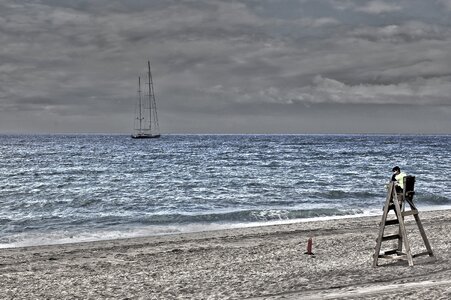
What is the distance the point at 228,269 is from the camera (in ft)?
47.2

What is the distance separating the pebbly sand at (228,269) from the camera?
11.6 meters

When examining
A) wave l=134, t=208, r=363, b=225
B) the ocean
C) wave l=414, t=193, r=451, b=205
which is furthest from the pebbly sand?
wave l=414, t=193, r=451, b=205

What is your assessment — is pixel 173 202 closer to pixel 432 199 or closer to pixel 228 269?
pixel 432 199

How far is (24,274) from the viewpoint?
14641 mm

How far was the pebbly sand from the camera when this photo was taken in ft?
38.2

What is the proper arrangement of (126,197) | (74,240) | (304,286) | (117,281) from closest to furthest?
(304,286)
(117,281)
(74,240)
(126,197)

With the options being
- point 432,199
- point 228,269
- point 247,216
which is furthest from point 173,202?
point 228,269

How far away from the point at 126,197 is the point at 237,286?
27.8 metres

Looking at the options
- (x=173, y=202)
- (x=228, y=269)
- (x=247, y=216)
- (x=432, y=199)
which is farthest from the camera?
(x=432, y=199)

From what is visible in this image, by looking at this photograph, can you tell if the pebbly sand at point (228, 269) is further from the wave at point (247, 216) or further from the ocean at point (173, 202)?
the wave at point (247, 216)

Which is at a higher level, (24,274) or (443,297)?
(443,297)

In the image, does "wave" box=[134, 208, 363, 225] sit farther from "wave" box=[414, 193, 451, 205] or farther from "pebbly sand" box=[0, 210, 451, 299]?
"wave" box=[414, 193, 451, 205]

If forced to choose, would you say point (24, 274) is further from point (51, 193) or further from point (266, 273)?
point (51, 193)

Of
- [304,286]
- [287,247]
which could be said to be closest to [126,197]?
[287,247]
